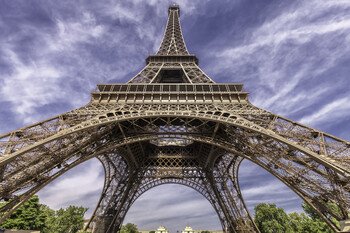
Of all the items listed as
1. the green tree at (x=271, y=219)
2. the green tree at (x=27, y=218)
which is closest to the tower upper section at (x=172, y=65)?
the green tree at (x=27, y=218)

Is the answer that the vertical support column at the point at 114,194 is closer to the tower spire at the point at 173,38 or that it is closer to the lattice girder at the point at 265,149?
the lattice girder at the point at 265,149

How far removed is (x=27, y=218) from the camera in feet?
90.0

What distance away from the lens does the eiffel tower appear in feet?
46.3

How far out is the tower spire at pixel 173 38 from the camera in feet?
111

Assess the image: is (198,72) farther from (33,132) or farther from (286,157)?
(33,132)

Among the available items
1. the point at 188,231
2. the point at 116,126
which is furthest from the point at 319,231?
the point at 188,231

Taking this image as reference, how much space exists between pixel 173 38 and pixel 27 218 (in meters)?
A: 30.4

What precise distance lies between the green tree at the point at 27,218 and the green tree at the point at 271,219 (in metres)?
33.3

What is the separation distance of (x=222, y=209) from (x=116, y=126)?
61.0 ft

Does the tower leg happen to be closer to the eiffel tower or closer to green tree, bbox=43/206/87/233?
the eiffel tower

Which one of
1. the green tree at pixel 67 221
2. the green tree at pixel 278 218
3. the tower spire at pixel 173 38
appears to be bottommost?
the green tree at pixel 278 218

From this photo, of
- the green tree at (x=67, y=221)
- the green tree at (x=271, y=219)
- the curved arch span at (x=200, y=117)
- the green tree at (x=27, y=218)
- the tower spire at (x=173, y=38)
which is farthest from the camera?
the green tree at (x=271, y=219)

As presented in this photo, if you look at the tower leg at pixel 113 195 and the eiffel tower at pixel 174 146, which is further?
the tower leg at pixel 113 195

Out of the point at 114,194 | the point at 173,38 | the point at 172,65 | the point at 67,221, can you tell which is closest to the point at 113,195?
the point at 114,194
